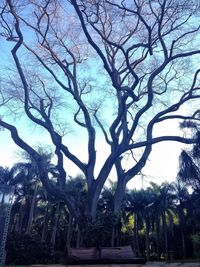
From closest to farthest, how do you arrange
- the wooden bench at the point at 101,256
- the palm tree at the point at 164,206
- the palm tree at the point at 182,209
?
the wooden bench at the point at 101,256, the palm tree at the point at 182,209, the palm tree at the point at 164,206

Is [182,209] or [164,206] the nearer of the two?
[182,209]

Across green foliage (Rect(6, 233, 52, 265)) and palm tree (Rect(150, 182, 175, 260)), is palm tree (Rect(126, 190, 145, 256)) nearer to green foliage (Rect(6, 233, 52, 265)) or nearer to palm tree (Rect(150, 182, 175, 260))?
palm tree (Rect(150, 182, 175, 260))

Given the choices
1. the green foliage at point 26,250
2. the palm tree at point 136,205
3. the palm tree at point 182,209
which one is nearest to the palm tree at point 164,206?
the palm tree at point 182,209

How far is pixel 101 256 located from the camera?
28.8ft

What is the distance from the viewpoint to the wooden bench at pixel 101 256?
848 centimetres

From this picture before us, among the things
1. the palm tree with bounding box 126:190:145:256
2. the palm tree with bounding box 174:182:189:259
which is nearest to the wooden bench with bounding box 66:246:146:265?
the palm tree with bounding box 174:182:189:259

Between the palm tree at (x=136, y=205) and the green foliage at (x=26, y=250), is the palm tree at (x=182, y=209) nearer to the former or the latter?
the palm tree at (x=136, y=205)

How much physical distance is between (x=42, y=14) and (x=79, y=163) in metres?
7.56

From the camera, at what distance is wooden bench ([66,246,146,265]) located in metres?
8.48

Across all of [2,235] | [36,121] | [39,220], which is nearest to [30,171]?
[39,220]

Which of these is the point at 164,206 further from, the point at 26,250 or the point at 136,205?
the point at 26,250

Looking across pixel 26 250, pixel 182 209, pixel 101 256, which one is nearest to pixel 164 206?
pixel 182 209

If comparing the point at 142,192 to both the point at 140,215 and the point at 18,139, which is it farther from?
the point at 18,139

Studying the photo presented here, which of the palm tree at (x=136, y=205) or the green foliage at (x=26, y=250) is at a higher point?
the palm tree at (x=136, y=205)
